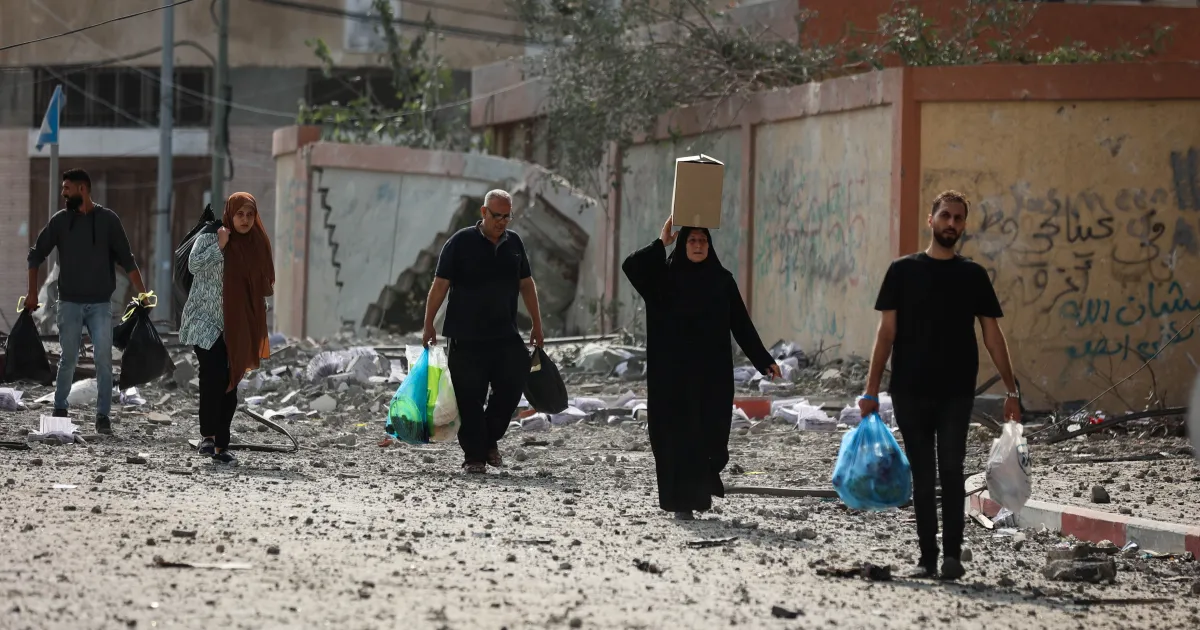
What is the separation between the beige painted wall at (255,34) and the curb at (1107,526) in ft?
91.1

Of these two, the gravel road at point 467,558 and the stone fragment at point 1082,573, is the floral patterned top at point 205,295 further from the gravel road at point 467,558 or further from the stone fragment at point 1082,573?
the stone fragment at point 1082,573

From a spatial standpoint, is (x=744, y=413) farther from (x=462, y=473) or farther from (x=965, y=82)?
(x=462, y=473)

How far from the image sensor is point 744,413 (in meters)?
12.8

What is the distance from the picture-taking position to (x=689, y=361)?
298 inches

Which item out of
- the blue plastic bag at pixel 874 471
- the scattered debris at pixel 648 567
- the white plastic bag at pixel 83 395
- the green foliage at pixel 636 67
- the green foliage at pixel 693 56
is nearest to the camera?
the scattered debris at pixel 648 567

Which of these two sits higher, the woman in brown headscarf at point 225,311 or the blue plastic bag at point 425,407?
the woman in brown headscarf at point 225,311

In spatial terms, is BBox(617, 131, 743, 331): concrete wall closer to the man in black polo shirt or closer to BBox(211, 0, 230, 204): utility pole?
the man in black polo shirt

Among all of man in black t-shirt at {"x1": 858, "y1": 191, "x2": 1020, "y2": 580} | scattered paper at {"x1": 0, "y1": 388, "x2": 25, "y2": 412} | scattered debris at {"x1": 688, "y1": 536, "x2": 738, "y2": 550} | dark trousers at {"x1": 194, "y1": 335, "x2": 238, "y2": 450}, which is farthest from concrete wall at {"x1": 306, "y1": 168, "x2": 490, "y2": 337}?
man in black t-shirt at {"x1": 858, "y1": 191, "x2": 1020, "y2": 580}

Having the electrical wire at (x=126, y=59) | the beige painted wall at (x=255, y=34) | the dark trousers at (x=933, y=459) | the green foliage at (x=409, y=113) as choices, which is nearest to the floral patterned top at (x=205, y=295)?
the dark trousers at (x=933, y=459)

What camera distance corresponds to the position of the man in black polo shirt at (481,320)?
29.8 feet

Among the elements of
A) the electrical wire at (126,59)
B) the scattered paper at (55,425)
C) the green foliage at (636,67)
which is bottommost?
the scattered paper at (55,425)

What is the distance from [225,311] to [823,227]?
23.2ft

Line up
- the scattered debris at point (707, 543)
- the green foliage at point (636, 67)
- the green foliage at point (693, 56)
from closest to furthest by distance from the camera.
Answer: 1. the scattered debris at point (707, 543)
2. the green foliage at point (693, 56)
3. the green foliage at point (636, 67)

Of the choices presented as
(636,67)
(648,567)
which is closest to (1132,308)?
(636,67)
